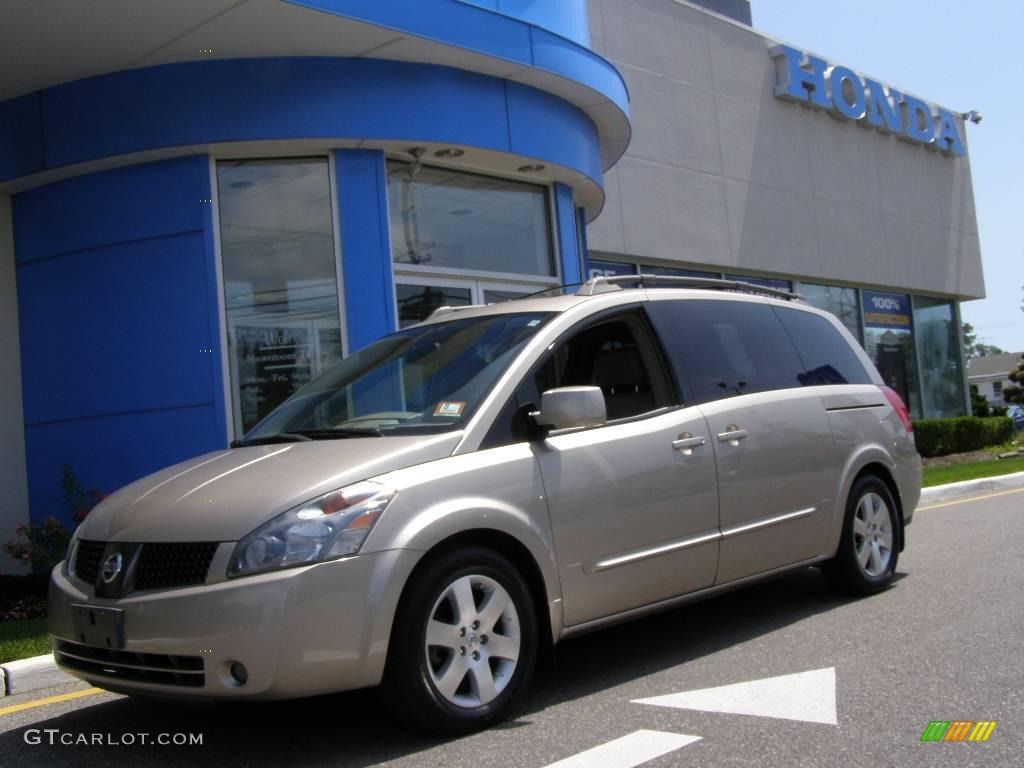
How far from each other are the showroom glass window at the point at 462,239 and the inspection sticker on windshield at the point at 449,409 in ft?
18.0

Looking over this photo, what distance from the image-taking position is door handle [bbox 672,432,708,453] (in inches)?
206

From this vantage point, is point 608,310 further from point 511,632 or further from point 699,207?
point 699,207

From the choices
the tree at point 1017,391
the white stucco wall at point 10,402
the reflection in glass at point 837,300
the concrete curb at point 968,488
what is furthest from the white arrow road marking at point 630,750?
the tree at point 1017,391

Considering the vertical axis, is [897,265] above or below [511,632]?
above

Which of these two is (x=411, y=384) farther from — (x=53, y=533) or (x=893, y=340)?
(x=893, y=340)

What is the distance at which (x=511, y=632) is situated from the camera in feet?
14.4

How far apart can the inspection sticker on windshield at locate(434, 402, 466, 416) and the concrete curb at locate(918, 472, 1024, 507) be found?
354 inches

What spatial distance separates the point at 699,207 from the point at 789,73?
14.2ft

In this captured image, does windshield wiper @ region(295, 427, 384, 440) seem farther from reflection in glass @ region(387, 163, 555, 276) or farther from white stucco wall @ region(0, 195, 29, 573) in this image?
white stucco wall @ region(0, 195, 29, 573)

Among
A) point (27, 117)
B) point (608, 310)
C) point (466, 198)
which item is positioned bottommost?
point (608, 310)

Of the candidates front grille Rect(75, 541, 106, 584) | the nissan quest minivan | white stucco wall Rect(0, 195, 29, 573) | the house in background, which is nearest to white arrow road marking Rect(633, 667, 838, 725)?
the nissan quest minivan

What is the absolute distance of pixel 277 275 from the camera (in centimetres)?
981

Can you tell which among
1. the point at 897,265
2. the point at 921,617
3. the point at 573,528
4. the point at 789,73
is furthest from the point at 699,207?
the point at 573,528
